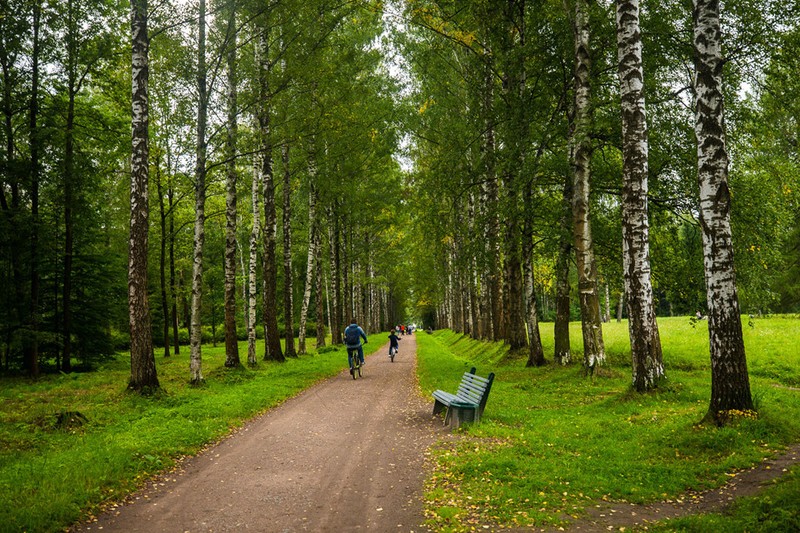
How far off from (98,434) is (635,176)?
11.2 m

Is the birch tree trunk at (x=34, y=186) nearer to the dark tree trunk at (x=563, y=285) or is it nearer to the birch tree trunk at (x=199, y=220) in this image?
the birch tree trunk at (x=199, y=220)

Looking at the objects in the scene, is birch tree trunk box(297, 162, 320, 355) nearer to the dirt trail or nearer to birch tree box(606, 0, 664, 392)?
the dirt trail

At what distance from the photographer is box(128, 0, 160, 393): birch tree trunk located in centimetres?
1228

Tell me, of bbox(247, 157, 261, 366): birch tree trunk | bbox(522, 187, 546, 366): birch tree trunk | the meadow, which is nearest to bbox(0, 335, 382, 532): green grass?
the meadow

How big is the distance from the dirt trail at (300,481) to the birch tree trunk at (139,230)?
3794 millimetres

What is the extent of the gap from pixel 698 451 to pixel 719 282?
242 centimetres

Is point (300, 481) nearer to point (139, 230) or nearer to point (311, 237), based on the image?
point (139, 230)

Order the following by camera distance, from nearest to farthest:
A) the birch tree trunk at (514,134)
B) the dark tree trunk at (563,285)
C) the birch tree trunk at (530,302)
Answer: the birch tree trunk at (514,134) → the dark tree trunk at (563,285) → the birch tree trunk at (530,302)

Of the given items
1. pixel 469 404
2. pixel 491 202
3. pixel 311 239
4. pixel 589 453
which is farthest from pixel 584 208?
pixel 311 239

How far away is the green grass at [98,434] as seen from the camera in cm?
559

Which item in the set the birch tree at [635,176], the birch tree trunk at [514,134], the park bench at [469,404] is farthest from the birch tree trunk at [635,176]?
the birch tree trunk at [514,134]

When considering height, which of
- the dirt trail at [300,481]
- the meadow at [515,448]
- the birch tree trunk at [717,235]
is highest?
the birch tree trunk at [717,235]

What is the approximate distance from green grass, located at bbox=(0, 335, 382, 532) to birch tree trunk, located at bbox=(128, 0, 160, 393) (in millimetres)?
732

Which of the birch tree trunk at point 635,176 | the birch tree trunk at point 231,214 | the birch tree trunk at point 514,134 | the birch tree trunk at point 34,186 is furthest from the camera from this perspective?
the birch tree trunk at point 34,186
